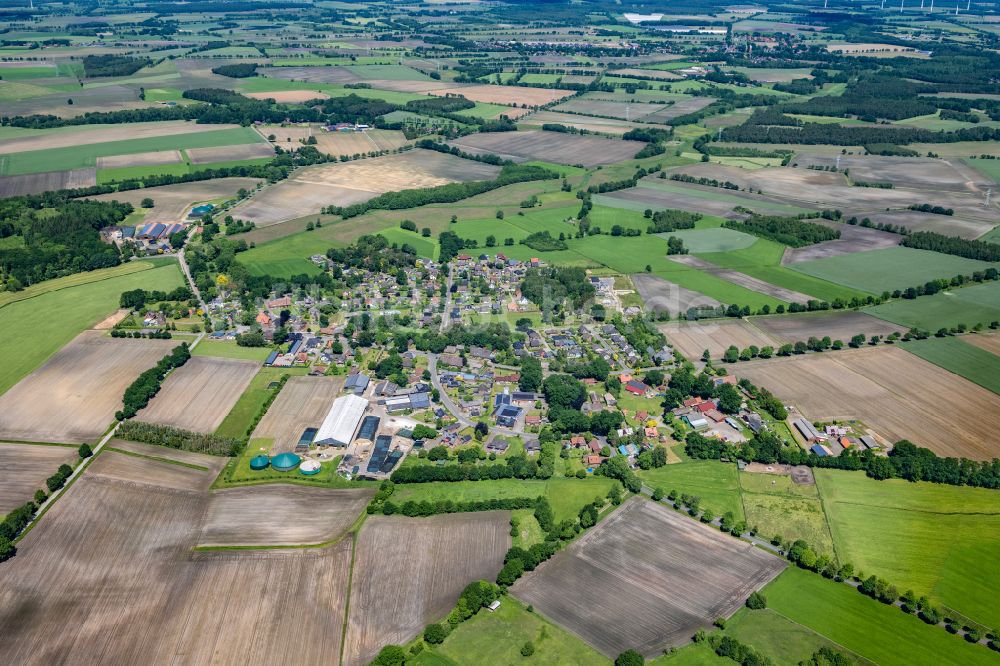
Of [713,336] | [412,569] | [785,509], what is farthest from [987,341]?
[412,569]

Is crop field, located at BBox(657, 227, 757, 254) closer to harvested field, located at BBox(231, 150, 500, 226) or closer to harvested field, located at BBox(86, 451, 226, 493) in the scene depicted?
harvested field, located at BBox(231, 150, 500, 226)

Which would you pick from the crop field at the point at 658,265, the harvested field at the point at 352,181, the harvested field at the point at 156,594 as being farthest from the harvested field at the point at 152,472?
the harvested field at the point at 352,181

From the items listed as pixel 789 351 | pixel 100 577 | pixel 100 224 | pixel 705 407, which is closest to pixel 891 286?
pixel 789 351

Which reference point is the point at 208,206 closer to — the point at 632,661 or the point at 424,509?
the point at 424,509

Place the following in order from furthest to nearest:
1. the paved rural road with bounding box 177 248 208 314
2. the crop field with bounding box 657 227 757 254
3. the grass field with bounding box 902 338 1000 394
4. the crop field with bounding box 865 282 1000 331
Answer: the crop field with bounding box 657 227 757 254 < the paved rural road with bounding box 177 248 208 314 < the crop field with bounding box 865 282 1000 331 < the grass field with bounding box 902 338 1000 394

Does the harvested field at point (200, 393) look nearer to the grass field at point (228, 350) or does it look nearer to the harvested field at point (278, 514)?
the grass field at point (228, 350)

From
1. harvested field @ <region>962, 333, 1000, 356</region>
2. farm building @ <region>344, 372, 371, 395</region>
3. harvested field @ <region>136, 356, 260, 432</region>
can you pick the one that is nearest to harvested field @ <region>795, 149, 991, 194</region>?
harvested field @ <region>962, 333, 1000, 356</region>
